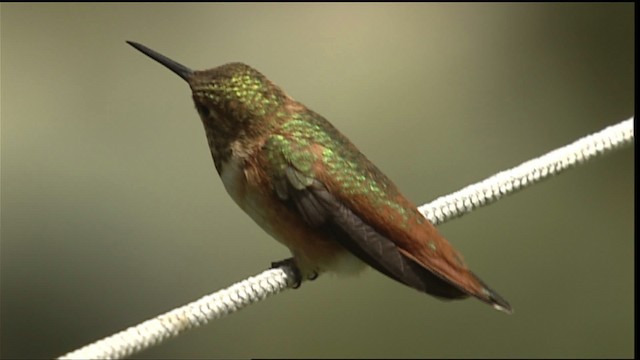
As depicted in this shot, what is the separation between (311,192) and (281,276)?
0.41 feet

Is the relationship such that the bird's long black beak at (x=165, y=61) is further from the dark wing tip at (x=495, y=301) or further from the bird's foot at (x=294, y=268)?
the dark wing tip at (x=495, y=301)

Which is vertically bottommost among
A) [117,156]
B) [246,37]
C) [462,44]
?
[117,156]

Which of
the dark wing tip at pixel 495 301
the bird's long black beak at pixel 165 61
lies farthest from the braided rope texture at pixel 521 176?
the bird's long black beak at pixel 165 61

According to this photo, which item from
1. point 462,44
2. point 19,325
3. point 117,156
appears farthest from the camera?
point 462,44

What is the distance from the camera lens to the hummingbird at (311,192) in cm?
122

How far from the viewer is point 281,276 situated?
117cm

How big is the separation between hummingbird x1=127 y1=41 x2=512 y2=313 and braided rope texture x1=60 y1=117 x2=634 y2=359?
0.05 m

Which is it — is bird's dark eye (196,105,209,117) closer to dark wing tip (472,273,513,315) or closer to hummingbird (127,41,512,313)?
hummingbird (127,41,512,313)

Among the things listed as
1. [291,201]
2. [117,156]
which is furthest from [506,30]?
[291,201]

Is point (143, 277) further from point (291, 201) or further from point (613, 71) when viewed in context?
point (613, 71)

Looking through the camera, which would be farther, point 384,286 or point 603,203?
point 603,203

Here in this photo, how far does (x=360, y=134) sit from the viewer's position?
2.46m

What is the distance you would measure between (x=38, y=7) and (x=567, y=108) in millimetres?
1399

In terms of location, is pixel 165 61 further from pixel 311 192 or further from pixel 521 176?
pixel 521 176
